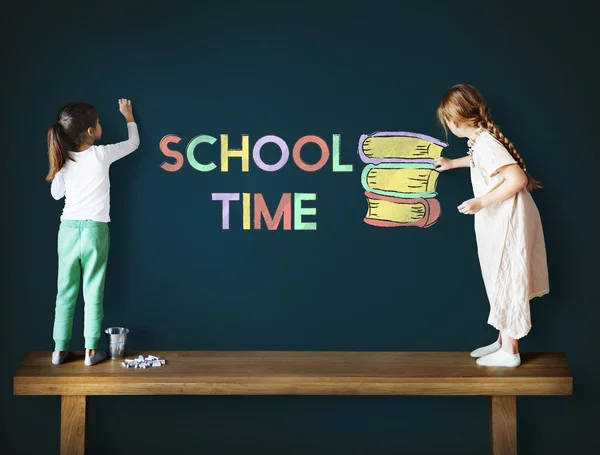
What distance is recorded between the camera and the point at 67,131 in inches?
126

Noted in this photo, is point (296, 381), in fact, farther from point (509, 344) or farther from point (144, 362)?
point (509, 344)

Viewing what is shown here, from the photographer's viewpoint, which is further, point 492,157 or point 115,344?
point 115,344

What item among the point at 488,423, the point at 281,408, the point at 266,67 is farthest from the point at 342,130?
the point at 488,423

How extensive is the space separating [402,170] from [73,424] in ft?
6.36

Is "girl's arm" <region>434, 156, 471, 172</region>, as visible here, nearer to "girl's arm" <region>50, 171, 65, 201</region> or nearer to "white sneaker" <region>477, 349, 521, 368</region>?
"white sneaker" <region>477, 349, 521, 368</region>

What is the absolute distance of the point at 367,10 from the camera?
342 centimetres

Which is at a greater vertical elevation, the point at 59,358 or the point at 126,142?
the point at 126,142

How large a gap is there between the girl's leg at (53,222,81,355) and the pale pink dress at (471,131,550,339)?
1899 mm

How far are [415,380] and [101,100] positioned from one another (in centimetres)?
202

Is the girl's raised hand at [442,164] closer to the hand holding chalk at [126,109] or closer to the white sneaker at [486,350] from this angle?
the white sneaker at [486,350]

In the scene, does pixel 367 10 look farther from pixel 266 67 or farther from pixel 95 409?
pixel 95 409

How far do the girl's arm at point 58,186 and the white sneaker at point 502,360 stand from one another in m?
2.12

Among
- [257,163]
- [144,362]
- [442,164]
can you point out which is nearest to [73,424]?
[144,362]

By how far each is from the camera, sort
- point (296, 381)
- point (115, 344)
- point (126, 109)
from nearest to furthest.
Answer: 1. point (296, 381)
2. point (115, 344)
3. point (126, 109)
